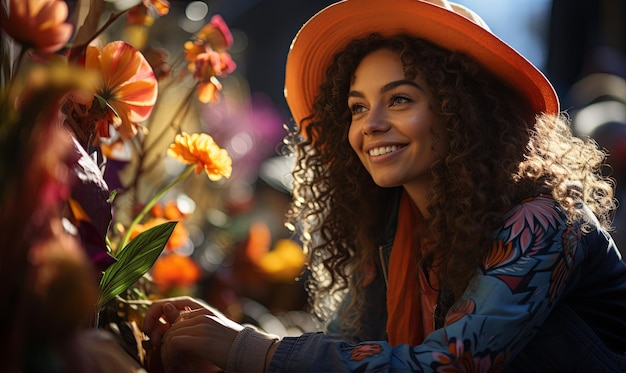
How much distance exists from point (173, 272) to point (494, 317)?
808 mm

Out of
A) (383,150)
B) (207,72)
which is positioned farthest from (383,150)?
(207,72)

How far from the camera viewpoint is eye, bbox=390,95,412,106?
1185 millimetres

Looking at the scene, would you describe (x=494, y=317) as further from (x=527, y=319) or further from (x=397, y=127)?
(x=397, y=127)

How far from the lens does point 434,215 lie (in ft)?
3.91

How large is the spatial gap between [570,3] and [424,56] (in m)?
3.38

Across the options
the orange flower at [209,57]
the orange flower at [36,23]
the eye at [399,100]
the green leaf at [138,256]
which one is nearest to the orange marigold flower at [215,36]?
the orange flower at [209,57]

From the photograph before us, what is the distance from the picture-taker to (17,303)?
1.75 ft

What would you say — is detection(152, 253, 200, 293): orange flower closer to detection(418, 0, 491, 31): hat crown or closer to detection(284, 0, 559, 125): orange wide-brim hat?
detection(284, 0, 559, 125): orange wide-brim hat

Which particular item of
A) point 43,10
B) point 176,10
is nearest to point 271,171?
point 176,10

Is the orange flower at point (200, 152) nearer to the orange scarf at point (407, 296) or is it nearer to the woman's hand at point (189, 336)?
the woman's hand at point (189, 336)

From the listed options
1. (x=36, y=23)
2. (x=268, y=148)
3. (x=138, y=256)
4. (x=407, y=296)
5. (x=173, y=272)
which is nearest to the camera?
(x=36, y=23)

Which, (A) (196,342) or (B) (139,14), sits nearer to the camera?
(A) (196,342)

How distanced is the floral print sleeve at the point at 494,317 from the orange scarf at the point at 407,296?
0.84ft

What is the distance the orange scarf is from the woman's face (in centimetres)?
16
